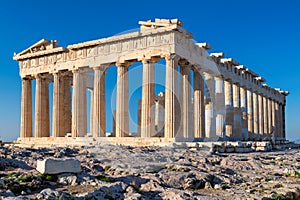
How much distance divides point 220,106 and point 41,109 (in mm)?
18429

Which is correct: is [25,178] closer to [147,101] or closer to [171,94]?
[171,94]

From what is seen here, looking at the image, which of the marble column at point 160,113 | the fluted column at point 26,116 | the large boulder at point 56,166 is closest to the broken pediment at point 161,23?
the marble column at point 160,113

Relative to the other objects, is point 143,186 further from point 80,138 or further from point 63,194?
point 80,138

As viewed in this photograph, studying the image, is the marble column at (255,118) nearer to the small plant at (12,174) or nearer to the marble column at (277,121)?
the marble column at (277,121)

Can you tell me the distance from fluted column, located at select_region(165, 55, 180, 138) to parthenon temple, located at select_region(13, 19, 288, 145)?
0.08m

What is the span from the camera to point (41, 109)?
1505 inches

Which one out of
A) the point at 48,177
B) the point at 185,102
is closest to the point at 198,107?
the point at 185,102

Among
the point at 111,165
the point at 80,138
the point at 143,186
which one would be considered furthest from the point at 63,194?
the point at 80,138

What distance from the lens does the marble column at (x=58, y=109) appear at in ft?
120

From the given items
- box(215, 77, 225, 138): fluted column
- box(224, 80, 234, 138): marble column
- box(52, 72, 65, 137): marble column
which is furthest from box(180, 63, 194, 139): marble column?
box(52, 72, 65, 137): marble column

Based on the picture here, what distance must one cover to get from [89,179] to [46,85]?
3150 cm

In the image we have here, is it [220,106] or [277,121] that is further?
[277,121]

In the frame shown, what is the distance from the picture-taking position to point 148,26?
3061 centimetres

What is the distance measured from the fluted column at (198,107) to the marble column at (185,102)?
84.9 inches
